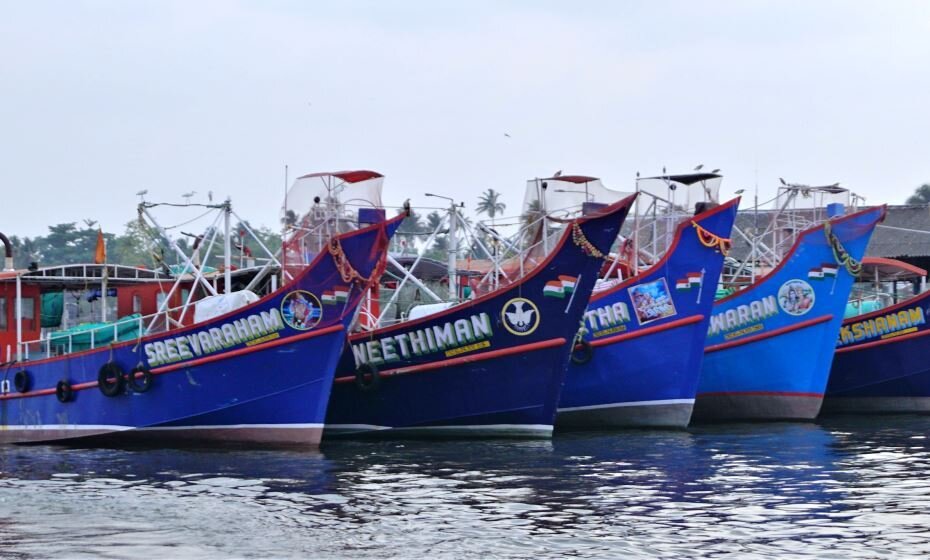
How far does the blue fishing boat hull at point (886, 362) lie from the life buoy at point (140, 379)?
1490cm

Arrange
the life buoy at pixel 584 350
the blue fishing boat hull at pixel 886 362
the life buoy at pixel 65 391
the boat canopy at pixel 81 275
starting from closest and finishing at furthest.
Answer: the life buoy at pixel 65 391 < the boat canopy at pixel 81 275 < the life buoy at pixel 584 350 < the blue fishing boat hull at pixel 886 362

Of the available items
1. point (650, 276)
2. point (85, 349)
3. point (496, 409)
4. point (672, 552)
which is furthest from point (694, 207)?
point (672, 552)

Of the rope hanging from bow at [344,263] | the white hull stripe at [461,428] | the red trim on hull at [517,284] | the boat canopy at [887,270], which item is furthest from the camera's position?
the boat canopy at [887,270]

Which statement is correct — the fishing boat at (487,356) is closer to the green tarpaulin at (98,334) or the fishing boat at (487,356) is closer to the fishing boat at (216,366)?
the fishing boat at (216,366)

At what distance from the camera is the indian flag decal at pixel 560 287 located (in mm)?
20344

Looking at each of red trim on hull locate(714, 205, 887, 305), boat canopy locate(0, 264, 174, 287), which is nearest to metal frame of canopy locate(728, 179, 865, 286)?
red trim on hull locate(714, 205, 887, 305)

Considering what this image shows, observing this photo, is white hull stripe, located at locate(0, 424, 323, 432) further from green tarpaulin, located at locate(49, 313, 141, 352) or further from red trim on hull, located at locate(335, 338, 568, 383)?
red trim on hull, located at locate(335, 338, 568, 383)

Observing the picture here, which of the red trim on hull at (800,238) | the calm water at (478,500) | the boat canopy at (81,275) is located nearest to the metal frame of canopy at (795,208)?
the red trim on hull at (800,238)

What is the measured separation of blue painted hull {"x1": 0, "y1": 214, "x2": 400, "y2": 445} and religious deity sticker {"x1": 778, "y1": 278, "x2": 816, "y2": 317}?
8.85 m

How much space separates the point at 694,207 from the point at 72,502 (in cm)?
1358

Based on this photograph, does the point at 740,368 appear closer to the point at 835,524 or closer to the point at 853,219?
the point at 853,219

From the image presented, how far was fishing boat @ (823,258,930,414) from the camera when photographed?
27.8 m

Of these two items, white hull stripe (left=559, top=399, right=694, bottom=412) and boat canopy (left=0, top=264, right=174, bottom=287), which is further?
white hull stripe (left=559, top=399, right=694, bottom=412)

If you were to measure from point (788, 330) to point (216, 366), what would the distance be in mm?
10933
